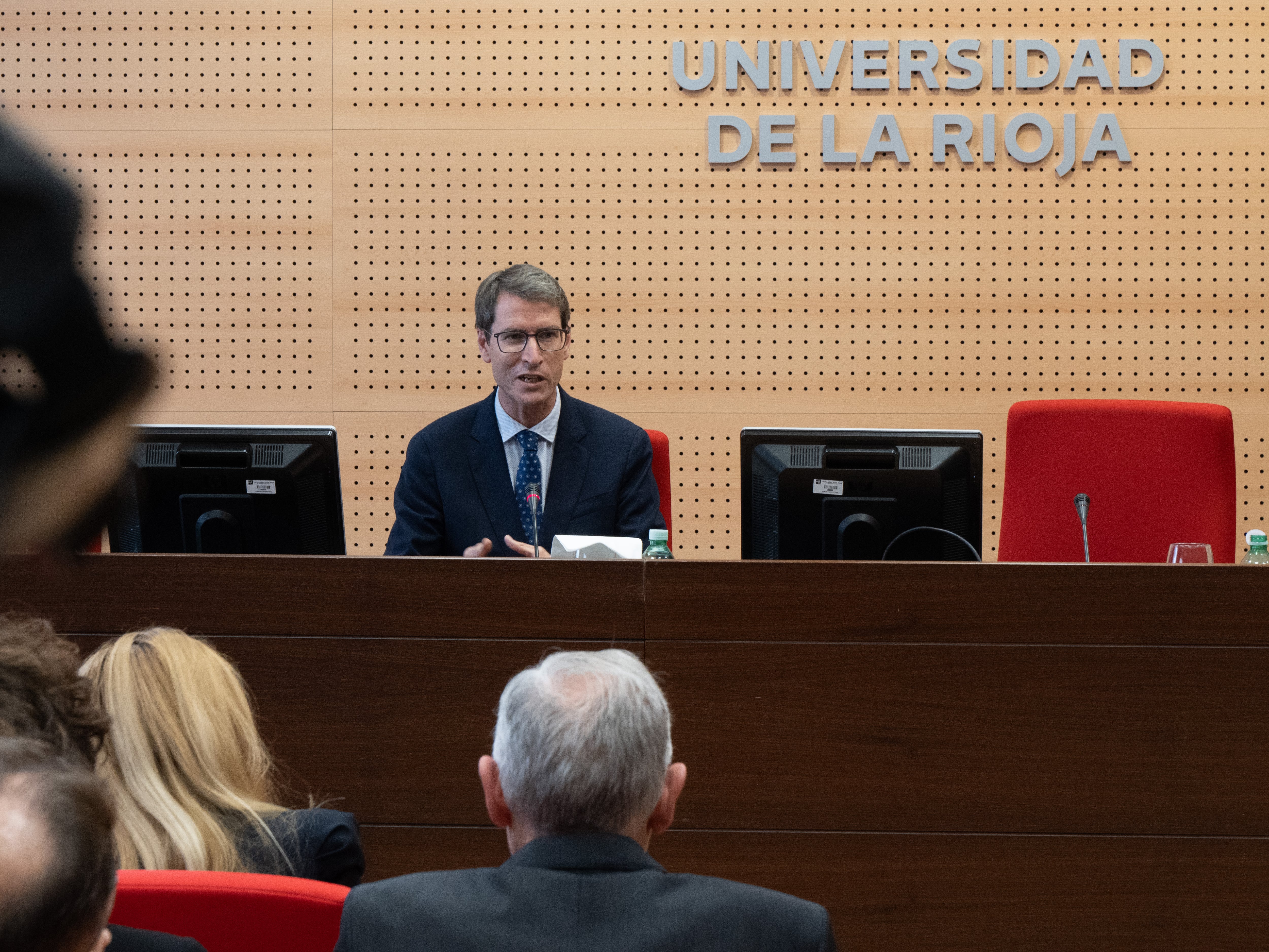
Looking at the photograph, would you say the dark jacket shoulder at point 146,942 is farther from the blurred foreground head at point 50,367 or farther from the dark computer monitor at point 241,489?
the dark computer monitor at point 241,489

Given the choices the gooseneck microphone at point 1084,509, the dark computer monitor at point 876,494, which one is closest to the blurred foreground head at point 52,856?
the dark computer monitor at point 876,494

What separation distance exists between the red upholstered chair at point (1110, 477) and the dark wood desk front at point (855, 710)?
0.99 metres

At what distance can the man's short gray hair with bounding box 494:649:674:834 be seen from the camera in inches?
46.1

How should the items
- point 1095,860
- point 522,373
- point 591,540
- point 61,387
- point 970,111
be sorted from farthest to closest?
1. point 970,111
2. point 522,373
3. point 591,540
4. point 1095,860
5. point 61,387

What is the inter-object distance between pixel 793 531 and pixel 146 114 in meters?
3.17

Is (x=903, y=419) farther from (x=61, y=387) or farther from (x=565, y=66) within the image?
(x=61, y=387)

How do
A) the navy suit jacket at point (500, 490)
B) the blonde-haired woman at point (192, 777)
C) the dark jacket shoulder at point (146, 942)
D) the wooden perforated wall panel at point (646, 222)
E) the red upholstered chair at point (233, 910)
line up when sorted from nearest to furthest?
the dark jacket shoulder at point (146, 942), the red upholstered chair at point (233, 910), the blonde-haired woman at point (192, 777), the navy suit jacket at point (500, 490), the wooden perforated wall panel at point (646, 222)

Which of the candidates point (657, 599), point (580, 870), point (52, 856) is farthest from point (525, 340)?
point (52, 856)

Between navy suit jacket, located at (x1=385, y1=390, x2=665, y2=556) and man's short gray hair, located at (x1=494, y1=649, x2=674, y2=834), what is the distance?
2042 mm

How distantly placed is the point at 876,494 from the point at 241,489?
136 centimetres

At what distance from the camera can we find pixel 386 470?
178 inches

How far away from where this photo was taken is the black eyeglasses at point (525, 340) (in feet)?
11.1

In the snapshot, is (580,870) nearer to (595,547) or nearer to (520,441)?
(595,547)

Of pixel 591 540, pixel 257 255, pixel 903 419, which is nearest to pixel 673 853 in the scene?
pixel 591 540
